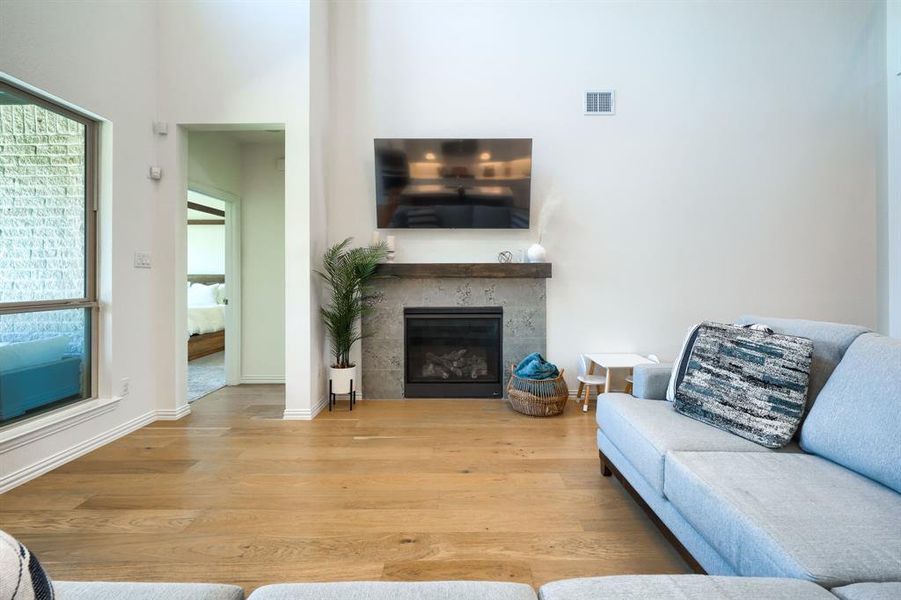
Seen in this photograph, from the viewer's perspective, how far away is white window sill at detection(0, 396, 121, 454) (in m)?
2.15

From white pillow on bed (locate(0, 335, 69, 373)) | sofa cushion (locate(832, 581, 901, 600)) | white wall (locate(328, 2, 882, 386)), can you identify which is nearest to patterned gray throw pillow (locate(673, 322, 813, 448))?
sofa cushion (locate(832, 581, 901, 600))

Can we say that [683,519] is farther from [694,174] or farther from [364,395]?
[694,174]

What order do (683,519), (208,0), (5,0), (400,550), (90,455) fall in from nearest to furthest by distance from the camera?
(683,519) → (400,550) → (5,0) → (90,455) → (208,0)

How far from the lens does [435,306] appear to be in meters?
3.81

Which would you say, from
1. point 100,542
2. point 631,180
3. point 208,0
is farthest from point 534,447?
point 208,0

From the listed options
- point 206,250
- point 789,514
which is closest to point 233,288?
point 789,514

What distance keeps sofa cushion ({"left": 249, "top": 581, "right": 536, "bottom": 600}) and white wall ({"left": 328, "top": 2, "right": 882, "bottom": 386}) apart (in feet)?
10.2

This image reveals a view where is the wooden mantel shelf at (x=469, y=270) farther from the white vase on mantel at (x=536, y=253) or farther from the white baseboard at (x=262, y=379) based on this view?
the white baseboard at (x=262, y=379)

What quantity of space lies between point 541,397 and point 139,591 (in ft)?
9.10

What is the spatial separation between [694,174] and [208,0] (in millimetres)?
4370

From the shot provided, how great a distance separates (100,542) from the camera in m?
1.67

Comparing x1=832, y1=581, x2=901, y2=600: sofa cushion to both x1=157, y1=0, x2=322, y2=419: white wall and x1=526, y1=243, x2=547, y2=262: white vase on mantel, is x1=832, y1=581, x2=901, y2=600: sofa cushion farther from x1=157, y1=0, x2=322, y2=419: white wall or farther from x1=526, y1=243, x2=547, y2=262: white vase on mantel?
x1=157, y1=0, x2=322, y2=419: white wall

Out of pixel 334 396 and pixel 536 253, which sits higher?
pixel 536 253

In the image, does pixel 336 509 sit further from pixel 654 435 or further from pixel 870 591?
pixel 870 591
